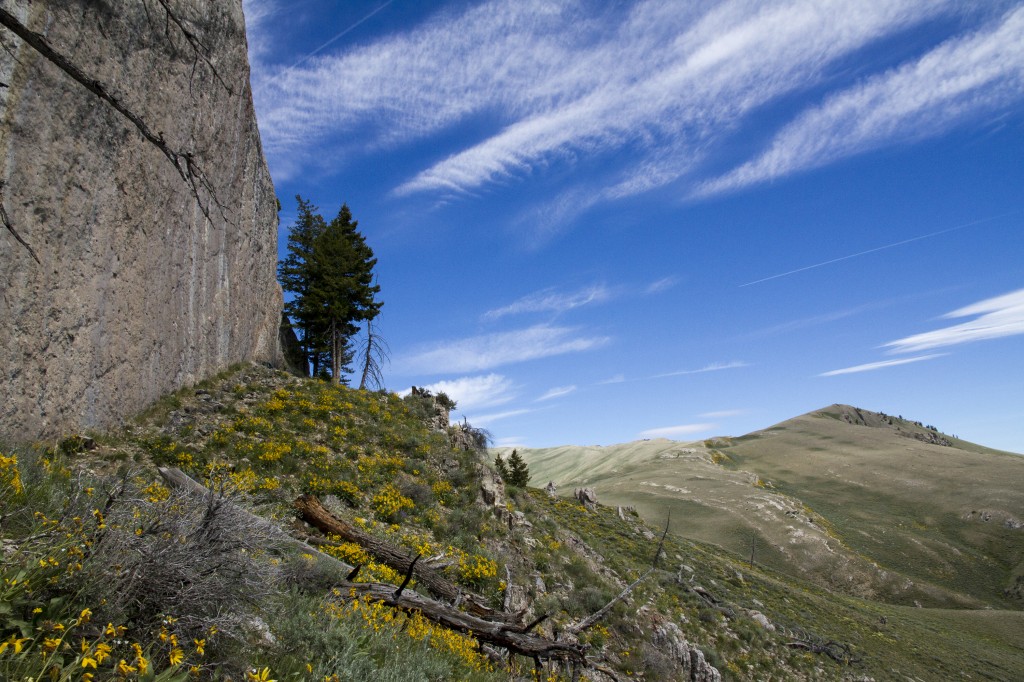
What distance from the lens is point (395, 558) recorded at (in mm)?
9750

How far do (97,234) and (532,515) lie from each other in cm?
1733

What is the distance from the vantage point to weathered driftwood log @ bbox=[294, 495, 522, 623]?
28.5 ft

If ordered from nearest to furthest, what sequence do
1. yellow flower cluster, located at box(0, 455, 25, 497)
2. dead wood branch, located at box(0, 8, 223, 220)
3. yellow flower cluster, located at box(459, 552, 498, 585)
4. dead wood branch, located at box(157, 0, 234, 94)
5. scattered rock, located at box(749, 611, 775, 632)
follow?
1. yellow flower cluster, located at box(0, 455, 25, 497)
2. dead wood branch, located at box(0, 8, 223, 220)
3. yellow flower cluster, located at box(459, 552, 498, 585)
4. dead wood branch, located at box(157, 0, 234, 94)
5. scattered rock, located at box(749, 611, 775, 632)

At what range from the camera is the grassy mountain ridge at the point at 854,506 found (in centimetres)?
6719

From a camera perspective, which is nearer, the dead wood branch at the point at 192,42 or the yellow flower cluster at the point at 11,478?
the yellow flower cluster at the point at 11,478

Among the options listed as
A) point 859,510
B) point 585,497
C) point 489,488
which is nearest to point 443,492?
point 489,488

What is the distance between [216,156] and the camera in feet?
59.7

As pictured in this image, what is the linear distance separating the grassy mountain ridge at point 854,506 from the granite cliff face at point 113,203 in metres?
74.4

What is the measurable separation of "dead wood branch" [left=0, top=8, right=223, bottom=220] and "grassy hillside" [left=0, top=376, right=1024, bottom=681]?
741 centimetres

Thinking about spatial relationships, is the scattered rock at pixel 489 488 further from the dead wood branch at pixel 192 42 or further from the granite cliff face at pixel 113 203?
the dead wood branch at pixel 192 42

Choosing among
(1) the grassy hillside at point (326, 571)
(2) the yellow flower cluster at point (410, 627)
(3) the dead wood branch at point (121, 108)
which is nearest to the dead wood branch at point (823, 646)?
(1) the grassy hillside at point (326, 571)

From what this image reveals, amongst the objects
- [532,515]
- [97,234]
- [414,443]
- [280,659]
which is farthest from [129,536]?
[532,515]

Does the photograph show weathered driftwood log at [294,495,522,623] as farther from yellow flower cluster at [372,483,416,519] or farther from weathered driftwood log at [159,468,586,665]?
yellow flower cluster at [372,483,416,519]

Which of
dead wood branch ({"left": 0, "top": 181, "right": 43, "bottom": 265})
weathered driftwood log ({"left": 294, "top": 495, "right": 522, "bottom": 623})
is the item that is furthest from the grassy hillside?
dead wood branch ({"left": 0, "top": 181, "right": 43, "bottom": 265})
